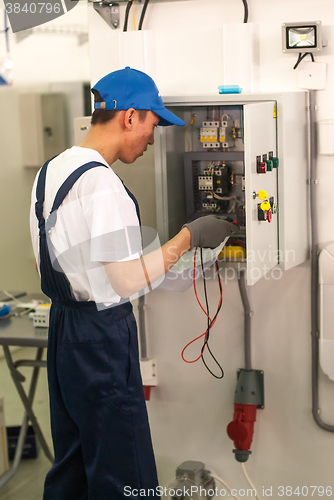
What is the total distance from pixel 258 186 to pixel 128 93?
1.54 feet

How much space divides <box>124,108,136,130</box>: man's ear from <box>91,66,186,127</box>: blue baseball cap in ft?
0.03

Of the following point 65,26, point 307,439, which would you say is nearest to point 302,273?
point 307,439

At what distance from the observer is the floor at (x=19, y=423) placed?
2266 millimetres

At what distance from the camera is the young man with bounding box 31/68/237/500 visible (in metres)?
1.26

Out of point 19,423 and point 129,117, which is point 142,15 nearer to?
point 129,117

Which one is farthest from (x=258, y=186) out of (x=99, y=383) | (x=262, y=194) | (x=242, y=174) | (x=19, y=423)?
(x=19, y=423)

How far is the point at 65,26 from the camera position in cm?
259

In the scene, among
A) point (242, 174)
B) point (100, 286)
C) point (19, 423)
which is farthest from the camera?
point (19, 423)

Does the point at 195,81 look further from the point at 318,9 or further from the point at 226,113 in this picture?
the point at 318,9

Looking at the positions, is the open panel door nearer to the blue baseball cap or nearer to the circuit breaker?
the circuit breaker

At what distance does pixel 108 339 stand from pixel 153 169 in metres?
0.82

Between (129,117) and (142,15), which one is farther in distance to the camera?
(142,15)

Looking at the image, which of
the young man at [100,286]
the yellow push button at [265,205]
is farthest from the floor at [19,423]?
the yellow push button at [265,205]

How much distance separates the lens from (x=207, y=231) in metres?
1.55
